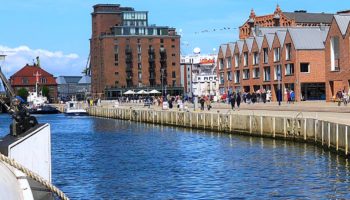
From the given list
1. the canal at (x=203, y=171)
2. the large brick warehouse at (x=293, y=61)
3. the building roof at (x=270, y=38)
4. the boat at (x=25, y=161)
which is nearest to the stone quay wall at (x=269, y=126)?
the canal at (x=203, y=171)

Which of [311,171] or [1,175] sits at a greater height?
[1,175]

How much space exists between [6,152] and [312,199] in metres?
13.9

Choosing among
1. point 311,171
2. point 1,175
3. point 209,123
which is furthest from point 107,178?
point 209,123

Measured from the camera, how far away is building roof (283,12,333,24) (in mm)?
184375

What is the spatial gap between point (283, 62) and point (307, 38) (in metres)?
5.76

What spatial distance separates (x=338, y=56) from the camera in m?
90.8

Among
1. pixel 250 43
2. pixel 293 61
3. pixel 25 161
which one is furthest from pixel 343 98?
pixel 25 161

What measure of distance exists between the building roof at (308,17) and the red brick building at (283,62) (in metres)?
55.5

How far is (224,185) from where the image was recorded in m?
27.8

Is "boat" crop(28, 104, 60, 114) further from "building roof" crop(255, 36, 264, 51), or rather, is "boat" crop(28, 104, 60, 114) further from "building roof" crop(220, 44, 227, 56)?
"building roof" crop(255, 36, 264, 51)

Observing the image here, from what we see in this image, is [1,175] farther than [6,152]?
No

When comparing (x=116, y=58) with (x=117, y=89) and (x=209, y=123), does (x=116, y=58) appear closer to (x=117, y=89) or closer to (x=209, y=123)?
(x=117, y=89)

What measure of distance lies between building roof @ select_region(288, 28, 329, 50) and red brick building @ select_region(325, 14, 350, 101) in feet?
42.2

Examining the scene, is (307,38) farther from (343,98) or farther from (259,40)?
(343,98)
